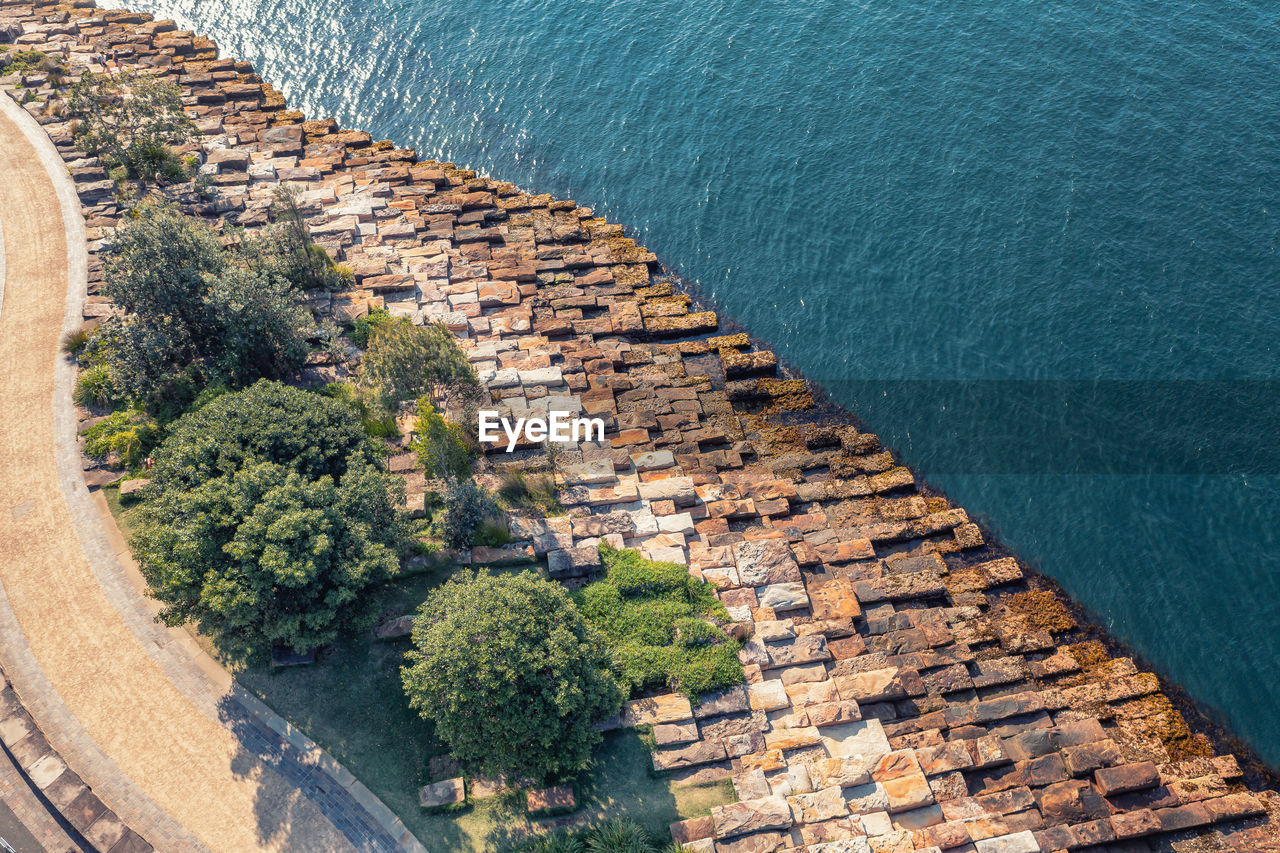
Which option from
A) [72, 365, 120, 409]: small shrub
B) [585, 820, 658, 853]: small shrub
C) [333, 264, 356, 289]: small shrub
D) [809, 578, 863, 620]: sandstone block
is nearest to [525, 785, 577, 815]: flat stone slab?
[585, 820, 658, 853]: small shrub

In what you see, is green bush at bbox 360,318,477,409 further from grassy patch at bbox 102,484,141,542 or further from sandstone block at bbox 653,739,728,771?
sandstone block at bbox 653,739,728,771

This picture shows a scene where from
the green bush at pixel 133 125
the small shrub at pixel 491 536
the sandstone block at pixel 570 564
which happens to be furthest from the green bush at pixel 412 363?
the green bush at pixel 133 125

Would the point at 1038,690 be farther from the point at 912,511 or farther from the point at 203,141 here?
the point at 203,141

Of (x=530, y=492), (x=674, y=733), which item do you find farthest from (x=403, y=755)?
(x=530, y=492)

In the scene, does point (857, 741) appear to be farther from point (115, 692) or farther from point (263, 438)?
point (115, 692)

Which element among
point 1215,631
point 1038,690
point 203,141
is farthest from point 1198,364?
point 203,141

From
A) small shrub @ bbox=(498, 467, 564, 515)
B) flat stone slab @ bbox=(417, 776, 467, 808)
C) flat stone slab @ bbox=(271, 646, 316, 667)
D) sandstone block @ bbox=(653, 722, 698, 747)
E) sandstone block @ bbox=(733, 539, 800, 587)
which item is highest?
sandstone block @ bbox=(733, 539, 800, 587)
